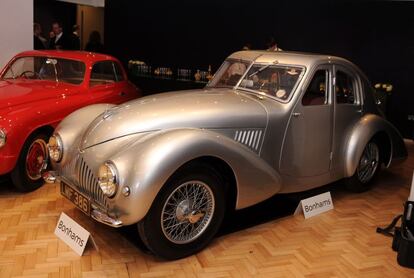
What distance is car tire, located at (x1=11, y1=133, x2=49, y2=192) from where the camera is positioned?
13.9 feet

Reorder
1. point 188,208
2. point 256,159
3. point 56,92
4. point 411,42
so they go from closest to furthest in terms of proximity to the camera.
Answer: point 188,208, point 256,159, point 56,92, point 411,42

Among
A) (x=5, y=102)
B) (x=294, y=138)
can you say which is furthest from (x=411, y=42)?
(x=5, y=102)

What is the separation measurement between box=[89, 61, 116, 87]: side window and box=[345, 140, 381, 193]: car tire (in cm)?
311

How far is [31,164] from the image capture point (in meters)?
4.39

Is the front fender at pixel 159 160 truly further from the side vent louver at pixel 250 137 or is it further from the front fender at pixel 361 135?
the front fender at pixel 361 135

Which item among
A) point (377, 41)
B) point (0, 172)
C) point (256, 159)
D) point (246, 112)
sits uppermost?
point (377, 41)

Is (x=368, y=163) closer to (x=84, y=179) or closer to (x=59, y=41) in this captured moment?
(x=84, y=179)

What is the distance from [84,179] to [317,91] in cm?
239

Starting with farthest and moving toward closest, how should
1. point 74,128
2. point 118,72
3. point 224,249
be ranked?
1. point 118,72
2. point 74,128
3. point 224,249

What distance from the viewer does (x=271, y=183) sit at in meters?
3.68

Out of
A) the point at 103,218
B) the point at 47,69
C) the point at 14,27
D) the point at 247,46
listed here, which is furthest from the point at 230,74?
the point at 247,46

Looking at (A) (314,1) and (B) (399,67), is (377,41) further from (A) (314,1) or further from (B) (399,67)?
(A) (314,1)

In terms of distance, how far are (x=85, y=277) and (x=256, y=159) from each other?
1.54 meters

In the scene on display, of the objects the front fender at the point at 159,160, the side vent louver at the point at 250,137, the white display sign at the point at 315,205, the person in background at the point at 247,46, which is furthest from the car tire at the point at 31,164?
the person in background at the point at 247,46
